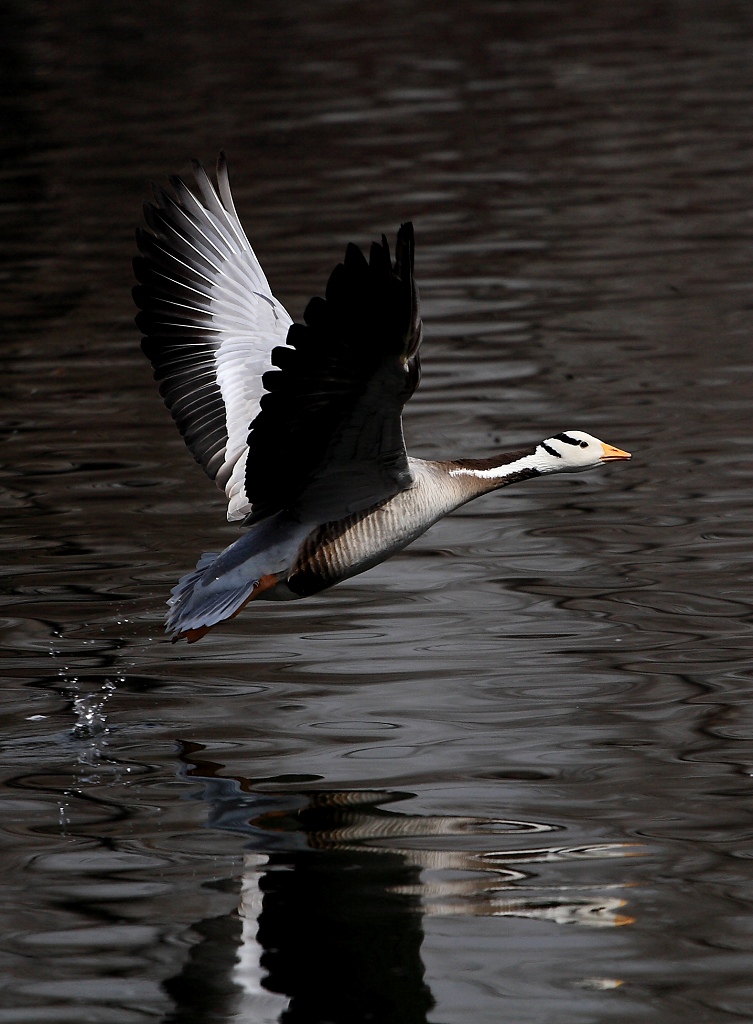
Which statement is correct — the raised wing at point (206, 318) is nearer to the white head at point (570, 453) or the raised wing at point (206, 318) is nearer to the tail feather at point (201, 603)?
the tail feather at point (201, 603)

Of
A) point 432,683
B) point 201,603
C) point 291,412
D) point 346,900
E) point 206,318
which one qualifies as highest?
point 206,318

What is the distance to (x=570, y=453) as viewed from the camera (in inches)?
292

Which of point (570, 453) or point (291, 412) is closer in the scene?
point (291, 412)

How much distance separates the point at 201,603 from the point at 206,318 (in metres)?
1.74

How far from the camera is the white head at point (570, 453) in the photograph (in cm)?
739

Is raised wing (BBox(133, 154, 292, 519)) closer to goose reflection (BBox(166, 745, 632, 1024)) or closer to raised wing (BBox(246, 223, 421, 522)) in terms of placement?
raised wing (BBox(246, 223, 421, 522))

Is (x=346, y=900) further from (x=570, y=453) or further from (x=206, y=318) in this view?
(x=206, y=318)

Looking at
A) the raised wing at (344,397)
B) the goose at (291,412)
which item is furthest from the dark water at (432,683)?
the raised wing at (344,397)

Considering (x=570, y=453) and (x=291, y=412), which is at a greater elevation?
(x=291, y=412)

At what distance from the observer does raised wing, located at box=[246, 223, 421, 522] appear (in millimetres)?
5473

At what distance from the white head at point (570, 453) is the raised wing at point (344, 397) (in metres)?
0.89

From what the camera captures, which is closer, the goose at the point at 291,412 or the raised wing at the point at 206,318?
the goose at the point at 291,412

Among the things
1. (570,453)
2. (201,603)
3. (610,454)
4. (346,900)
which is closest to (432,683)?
(201,603)

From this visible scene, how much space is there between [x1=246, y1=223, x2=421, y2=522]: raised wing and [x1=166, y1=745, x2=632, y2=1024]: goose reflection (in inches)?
51.2
